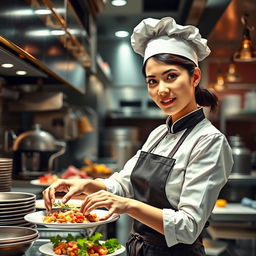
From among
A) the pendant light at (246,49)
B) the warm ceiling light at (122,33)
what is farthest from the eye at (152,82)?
the warm ceiling light at (122,33)

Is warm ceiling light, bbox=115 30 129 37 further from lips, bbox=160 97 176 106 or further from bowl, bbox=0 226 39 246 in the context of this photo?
bowl, bbox=0 226 39 246

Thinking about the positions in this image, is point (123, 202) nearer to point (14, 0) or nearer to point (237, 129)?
point (14, 0)

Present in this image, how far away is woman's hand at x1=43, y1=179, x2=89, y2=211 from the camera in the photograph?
173 centimetres

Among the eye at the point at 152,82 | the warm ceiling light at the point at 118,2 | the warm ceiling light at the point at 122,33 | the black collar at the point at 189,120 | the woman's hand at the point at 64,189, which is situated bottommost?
the woman's hand at the point at 64,189

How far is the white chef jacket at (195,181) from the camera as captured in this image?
1.56 m

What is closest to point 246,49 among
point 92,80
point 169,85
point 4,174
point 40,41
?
point 40,41

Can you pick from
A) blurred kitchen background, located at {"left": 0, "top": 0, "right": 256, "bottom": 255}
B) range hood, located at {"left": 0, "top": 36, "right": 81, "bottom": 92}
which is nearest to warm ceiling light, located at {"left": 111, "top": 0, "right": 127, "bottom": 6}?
blurred kitchen background, located at {"left": 0, "top": 0, "right": 256, "bottom": 255}

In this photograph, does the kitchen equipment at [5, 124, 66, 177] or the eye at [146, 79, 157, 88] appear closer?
the eye at [146, 79, 157, 88]

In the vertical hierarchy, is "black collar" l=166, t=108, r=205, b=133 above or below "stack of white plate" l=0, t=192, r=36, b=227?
above

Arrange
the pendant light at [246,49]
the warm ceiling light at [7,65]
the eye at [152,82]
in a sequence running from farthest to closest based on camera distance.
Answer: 1. the pendant light at [246,49]
2. the warm ceiling light at [7,65]
3. the eye at [152,82]


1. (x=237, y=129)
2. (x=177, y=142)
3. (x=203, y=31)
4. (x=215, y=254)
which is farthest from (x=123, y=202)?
(x=237, y=129)

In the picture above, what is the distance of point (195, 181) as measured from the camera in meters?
1.61

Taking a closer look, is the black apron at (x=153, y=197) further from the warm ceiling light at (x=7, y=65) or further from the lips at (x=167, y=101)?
the warm ceiling light at (x=7, y=65)

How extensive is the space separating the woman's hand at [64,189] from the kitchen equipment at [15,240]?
15 centimetres
